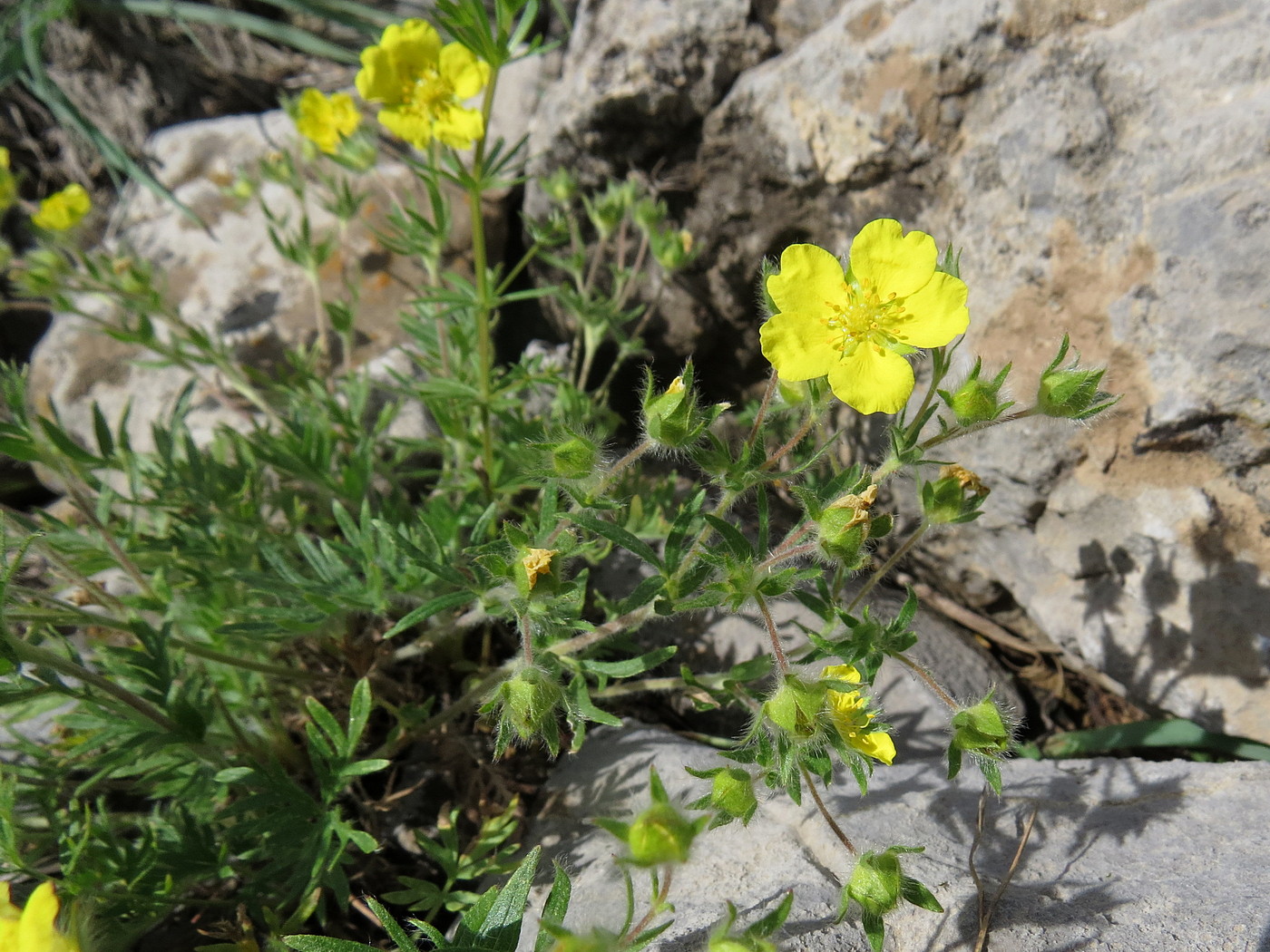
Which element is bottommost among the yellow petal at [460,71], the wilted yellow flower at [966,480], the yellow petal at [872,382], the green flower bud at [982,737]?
the green flower bud at [982,737]

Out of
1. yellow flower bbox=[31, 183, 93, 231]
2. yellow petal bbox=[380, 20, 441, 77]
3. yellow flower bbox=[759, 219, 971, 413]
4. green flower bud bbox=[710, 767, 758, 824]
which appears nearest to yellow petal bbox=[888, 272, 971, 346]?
yellow flower bbox=[759, 219, 971, 413]

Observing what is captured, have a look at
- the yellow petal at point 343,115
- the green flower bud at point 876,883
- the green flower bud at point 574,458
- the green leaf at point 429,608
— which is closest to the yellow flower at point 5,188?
the yellow petal at point 343,115

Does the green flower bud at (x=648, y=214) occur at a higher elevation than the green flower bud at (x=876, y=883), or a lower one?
higher

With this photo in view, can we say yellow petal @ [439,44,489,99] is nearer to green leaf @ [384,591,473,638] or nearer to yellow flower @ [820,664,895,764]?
green leaf @ [384,591,473,638]

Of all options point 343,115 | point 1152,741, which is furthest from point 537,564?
point 343,115

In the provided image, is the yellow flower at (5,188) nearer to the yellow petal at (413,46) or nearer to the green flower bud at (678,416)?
the yellow petal at (413,46)

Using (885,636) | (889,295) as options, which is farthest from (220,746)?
(889,295)

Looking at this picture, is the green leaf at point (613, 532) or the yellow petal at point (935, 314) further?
the green leaf at point (613, 532)
